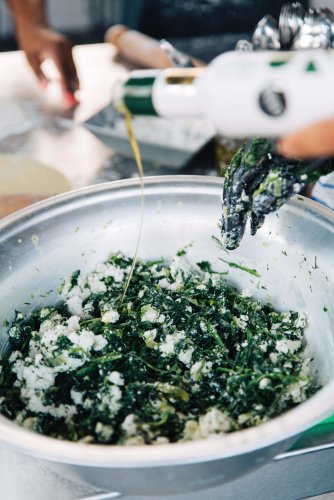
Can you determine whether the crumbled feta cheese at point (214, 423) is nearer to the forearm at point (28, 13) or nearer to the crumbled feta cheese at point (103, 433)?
the crumbled feta cheese at point (103, 433)

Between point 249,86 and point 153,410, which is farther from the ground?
point 249,86

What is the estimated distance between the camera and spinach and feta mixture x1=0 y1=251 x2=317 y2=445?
134cm

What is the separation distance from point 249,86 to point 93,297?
878 mm

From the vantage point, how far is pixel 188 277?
1.77m

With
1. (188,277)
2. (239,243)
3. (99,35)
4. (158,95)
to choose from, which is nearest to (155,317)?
(188,277)

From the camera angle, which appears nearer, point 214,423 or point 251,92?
point 251,92

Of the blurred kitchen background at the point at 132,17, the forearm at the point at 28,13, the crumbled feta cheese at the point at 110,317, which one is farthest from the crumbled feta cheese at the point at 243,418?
the blurred kitchen background at the point at 132,17

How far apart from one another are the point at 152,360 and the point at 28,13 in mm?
2953

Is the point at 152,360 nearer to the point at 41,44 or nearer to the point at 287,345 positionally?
the point at 287,345

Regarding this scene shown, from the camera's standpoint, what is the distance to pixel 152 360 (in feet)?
5.02

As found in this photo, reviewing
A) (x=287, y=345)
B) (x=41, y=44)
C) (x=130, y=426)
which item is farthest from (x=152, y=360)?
(x=41, y=44)

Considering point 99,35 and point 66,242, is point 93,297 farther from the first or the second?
point 99,35

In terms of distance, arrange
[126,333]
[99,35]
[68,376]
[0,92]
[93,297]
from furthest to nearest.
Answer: [99,35], [0,92], [93,297], [126,333], [68,376]

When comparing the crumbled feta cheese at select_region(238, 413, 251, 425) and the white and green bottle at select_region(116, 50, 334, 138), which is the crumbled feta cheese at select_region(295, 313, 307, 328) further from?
the white and green bottle at select_region(116, 50, 334, 138)
